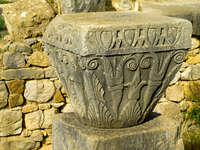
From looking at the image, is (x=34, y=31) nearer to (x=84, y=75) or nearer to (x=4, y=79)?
(x=4, y=79)

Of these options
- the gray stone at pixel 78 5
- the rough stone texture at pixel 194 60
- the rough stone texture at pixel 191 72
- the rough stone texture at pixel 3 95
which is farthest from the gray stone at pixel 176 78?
the rough stone texture at pixel 3 95

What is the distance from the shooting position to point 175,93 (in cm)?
454

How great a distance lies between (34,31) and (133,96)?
2.42 m

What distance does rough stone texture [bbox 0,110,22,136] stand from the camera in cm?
410

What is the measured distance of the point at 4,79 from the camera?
13.1 feet

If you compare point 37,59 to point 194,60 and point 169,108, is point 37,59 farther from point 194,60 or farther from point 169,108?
point 194,60

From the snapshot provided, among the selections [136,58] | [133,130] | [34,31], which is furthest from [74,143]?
[34,31]

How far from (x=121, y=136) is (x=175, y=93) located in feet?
8.41

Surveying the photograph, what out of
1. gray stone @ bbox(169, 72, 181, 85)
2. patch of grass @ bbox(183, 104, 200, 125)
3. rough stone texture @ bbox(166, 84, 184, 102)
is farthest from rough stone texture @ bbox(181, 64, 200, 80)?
patch of grass @ bbox(183, 104, 200, 125)

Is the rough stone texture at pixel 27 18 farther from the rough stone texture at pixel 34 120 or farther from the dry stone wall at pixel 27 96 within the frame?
the rough stone texture at pixel 34 120

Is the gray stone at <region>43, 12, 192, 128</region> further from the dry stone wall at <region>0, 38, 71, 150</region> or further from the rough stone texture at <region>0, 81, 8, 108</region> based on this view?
the rough stone texture at <region>0, 81, 8, 108</region>

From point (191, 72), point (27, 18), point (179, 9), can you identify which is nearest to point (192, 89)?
point (191, 72)

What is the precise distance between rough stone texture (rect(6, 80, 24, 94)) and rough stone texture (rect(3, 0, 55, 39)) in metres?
0.54

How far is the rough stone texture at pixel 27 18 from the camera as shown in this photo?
4.13 metres
